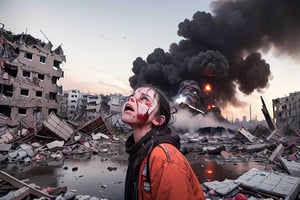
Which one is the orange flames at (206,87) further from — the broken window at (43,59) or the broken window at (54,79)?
the broken window at (43,59)

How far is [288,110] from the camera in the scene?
37.4 meters

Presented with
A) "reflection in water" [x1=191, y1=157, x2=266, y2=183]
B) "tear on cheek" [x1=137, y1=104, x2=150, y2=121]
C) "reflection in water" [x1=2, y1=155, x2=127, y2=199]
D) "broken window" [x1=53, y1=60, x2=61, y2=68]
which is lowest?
"reflection in water" [x1=191, y1=157, x2=266, y2=183]

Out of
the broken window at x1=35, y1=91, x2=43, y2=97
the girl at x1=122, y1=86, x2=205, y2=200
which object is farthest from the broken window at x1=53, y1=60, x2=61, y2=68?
the girl at x1=122, y1=86, x2=205, y2=200

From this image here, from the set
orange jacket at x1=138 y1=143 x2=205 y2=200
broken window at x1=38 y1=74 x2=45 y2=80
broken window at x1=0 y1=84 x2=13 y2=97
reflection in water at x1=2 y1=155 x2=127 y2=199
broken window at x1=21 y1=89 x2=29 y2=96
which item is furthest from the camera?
broken window at x1=38 y1=74 x2=45 y2=80

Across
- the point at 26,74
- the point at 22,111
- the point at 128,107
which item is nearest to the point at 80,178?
the point at 128,107

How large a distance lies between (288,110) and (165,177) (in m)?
44.6

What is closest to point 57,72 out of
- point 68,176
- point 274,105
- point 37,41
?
point 37,41

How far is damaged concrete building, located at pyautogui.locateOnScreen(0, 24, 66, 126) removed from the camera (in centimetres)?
2348

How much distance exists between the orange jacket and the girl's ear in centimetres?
35

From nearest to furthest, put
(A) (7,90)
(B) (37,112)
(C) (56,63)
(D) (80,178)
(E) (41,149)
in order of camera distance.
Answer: (D) (80,178) → (E) (41,149) → (A) (7,90) → (B) (37,112) → (C) (56,63)

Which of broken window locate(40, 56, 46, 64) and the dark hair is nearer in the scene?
the dark hair

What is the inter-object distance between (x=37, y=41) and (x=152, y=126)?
3218 centimetres

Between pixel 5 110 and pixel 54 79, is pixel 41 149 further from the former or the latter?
pixel 54 79

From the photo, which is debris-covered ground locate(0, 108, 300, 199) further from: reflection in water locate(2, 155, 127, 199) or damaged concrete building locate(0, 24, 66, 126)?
damaged concrete building locate(0, 24, 66, 126)
